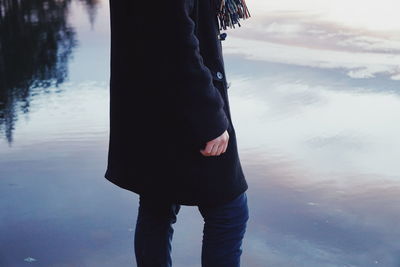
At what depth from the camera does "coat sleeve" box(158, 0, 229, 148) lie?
1.89m

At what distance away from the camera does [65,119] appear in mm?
5086

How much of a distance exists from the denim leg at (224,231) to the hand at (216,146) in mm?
210

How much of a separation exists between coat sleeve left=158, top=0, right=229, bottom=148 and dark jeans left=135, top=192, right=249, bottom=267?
0.31m

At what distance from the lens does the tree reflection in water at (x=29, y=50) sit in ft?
18.8

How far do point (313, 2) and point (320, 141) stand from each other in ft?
21.1

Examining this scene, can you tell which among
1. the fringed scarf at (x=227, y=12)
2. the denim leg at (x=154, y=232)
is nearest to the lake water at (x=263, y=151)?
the denim leg at (x=154, y=232)

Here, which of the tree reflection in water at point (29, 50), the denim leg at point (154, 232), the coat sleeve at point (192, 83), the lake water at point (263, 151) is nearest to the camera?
the coat sleeve at point (192, 83)

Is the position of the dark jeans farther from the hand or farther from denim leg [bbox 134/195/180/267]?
the hand

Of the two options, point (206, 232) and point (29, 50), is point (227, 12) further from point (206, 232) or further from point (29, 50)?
point (29, 50)

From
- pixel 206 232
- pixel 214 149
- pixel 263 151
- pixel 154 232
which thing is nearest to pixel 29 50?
pixel 263 151

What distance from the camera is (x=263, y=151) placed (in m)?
4.31

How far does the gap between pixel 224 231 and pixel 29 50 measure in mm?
6109

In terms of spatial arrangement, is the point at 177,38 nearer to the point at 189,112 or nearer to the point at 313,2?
the point at 189,112

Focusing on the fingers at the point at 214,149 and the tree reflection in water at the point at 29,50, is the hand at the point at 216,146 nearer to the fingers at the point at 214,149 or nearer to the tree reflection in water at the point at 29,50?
the fingers at the point at 214,149
